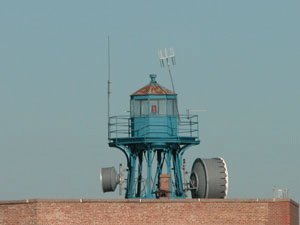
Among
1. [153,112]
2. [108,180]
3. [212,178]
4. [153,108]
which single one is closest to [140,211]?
[212,178]

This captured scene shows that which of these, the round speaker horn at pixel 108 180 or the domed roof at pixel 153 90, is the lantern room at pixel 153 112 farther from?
the round speaker horn at pixel 108 180

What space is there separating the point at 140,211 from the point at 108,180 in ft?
37.2

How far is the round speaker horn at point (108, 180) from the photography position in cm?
8444

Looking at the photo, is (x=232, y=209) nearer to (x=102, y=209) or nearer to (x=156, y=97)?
(x=102, y=209)

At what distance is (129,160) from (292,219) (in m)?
12.5

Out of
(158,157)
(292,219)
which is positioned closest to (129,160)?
(158,157)

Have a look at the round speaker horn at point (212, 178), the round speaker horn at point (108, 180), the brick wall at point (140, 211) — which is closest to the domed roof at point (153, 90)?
the round speaker horn at point (108, 180)

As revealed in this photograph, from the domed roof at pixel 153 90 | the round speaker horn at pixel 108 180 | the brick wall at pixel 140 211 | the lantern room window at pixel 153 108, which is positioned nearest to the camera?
the brick wall at pixel 140 211

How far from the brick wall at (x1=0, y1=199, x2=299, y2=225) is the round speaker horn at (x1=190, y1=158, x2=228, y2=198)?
7.19m

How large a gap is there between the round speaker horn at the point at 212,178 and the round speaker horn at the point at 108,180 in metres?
5.15

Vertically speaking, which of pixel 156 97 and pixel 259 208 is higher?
pixel 156 97

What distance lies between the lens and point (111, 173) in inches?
3332

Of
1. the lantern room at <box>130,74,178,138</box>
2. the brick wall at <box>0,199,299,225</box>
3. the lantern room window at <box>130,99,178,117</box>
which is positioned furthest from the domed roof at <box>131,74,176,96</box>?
the brick wall at <box>0,199,299,225</box>

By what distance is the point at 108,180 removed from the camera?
8450cm
